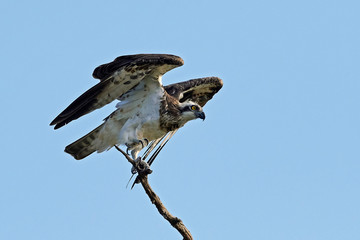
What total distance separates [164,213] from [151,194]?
40cm

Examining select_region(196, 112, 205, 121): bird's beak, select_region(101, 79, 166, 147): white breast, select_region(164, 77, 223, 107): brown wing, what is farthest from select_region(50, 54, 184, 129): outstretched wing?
select_region(164, 77, 223, 107): brown wing

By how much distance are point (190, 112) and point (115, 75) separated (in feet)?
6.41

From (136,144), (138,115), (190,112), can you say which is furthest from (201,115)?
(136,144)

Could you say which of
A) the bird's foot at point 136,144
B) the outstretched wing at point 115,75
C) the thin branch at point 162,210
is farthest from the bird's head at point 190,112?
the thin branch at point 162,210

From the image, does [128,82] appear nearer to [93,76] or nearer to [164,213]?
[93,76]

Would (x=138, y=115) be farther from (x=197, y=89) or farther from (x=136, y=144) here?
(x=197, y=89)

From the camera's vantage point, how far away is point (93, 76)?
36.9ft

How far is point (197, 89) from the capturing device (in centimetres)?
1394

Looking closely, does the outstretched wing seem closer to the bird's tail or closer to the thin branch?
the bird's tail

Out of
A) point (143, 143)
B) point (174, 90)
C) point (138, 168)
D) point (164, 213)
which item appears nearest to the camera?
point (164, 213)

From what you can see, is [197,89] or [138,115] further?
[197,89]

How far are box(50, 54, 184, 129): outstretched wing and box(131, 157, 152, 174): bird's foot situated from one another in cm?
125

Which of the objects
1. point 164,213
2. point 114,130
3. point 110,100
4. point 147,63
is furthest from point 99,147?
point 164,213

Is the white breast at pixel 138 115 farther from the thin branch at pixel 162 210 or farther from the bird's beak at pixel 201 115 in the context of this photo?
the thin branch at pixel 162 210
